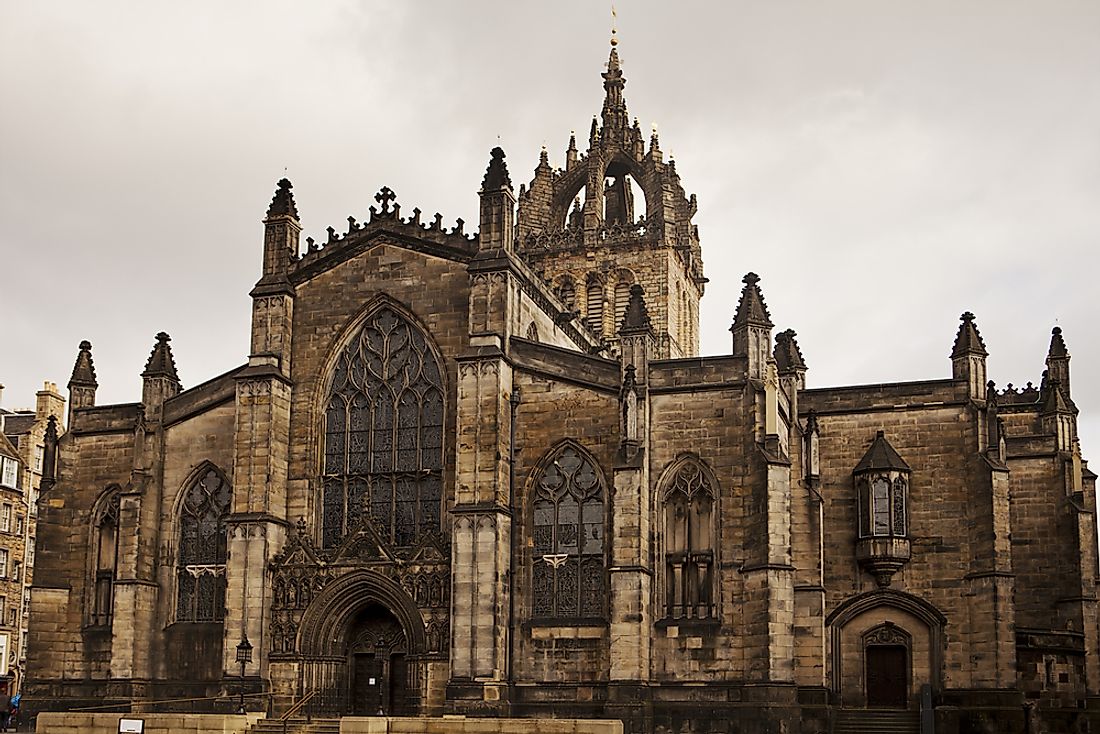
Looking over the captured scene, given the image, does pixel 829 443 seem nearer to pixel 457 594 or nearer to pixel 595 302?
pixel 457 594

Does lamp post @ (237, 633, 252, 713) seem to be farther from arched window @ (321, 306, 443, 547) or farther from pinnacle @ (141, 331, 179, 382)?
pinnacle @ (141, 331, 179, 382)

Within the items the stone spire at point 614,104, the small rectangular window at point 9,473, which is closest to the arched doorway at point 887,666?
the stone spire at point 614,104

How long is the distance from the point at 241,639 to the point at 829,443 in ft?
59.7

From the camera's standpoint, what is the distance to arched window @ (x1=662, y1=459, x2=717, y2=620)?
34.7 meters

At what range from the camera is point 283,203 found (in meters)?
40.7

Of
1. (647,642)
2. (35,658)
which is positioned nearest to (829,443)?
(647,642)

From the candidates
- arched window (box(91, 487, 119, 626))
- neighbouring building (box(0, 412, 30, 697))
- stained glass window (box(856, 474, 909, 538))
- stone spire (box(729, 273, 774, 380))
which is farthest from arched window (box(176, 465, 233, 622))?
neighbouring building (box(0, 412, 30, 697))

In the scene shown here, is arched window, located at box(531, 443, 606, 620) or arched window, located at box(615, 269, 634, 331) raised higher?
arched window, located at box(615, 269, 634, 331)

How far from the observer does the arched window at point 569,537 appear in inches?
1398

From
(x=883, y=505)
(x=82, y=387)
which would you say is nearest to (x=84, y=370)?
(x=82, y=387)

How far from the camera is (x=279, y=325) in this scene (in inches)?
1545

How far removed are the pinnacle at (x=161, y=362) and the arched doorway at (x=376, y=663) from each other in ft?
33.8

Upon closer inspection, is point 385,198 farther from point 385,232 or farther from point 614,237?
point 614,237

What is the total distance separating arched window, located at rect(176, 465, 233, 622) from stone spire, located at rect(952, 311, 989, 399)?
71.5ft
